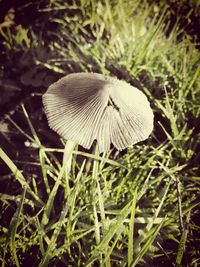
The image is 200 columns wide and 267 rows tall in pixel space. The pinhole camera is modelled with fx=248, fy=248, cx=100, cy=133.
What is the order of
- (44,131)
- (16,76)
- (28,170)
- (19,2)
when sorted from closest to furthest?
(28,170) < (44,131) < (16,76) < (19,2)

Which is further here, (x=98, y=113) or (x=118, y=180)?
(x=118, y=180)

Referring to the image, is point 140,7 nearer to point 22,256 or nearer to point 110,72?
point 110,72

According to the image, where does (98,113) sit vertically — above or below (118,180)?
above

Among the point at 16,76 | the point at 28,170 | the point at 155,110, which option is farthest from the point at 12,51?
the point at 155,110

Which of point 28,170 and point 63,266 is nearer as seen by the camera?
point 63,266
